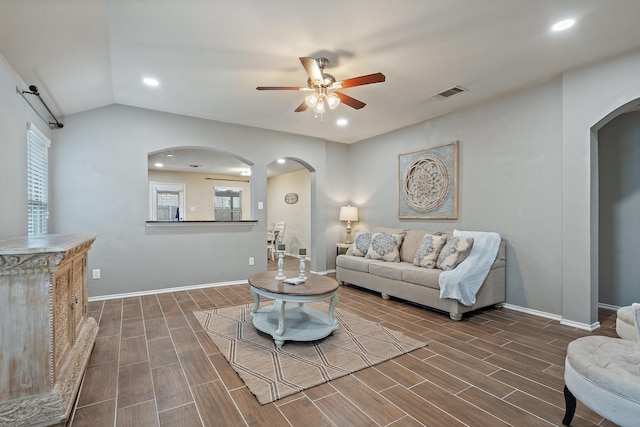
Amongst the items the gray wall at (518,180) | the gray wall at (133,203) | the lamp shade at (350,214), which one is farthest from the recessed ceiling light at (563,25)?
the gray wall at (133,203)

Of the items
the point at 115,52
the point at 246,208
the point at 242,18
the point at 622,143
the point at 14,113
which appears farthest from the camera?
the point at 246,208

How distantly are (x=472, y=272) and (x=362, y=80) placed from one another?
2418mm

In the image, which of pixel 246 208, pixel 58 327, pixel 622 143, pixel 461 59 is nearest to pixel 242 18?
pixel 461 59

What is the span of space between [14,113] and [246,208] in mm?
7949

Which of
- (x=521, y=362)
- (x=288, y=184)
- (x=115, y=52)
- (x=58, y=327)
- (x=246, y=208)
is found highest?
(x=115, y=52)

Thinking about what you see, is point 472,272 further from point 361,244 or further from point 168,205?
point 168,205

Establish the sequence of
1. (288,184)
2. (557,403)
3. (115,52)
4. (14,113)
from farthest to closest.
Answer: (288,184) → (115,52) → (14,113) → (557,403)

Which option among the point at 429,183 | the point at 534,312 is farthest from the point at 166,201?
the point at 534,312

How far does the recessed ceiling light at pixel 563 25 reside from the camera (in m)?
2.38

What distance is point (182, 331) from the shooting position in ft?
10.0

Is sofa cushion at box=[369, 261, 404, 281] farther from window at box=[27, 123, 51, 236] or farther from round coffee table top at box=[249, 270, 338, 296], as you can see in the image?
window at box=[27, 123, 51, 236]

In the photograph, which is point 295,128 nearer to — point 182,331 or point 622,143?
point 182,331

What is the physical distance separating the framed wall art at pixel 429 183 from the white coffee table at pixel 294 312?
2.34 m

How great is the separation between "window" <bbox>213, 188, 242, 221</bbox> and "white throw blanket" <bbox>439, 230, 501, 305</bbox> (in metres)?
→ 7.75
